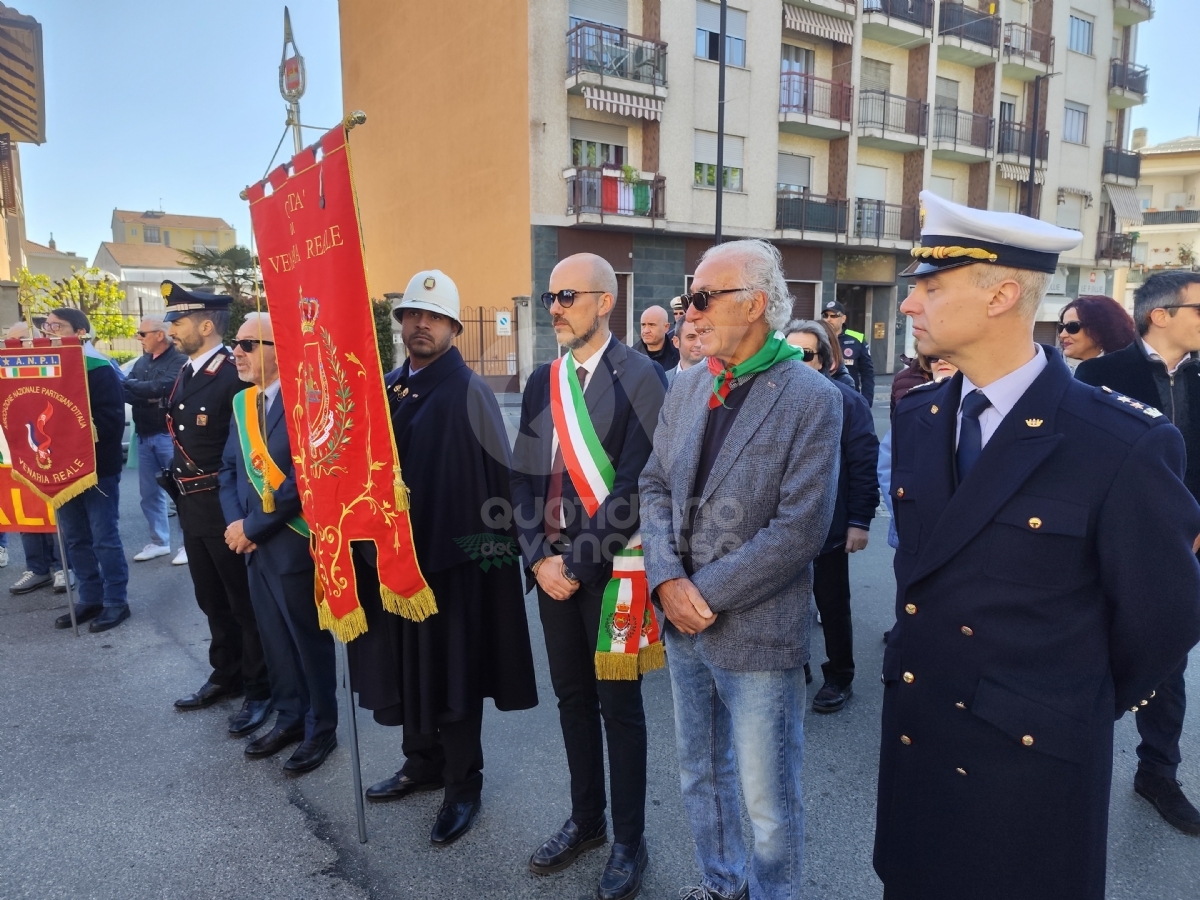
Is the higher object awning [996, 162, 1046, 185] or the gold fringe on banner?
awning [996, 162, 1046, 185]

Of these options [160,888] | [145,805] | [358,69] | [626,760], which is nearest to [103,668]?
[145,805]

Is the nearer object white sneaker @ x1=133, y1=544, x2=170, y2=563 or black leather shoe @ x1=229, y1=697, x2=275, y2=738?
black leather shoe @ x1=229, y1=697, x2=275, y2=738

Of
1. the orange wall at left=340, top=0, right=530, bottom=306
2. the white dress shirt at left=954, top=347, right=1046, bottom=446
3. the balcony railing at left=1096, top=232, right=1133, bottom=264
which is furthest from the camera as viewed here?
the balcony railing at left=1096, top=232, right=1133, bottom=264

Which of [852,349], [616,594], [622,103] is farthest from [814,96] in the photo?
[616,594]

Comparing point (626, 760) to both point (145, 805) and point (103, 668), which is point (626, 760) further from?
point (103, 668)

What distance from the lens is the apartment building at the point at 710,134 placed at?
1916cm

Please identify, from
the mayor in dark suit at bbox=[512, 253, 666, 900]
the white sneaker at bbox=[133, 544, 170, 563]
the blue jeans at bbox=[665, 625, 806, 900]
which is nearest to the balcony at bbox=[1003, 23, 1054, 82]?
the white sneaker at bbox=[133, 544, 170, 563]

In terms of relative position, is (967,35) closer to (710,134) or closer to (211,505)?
(710,134)

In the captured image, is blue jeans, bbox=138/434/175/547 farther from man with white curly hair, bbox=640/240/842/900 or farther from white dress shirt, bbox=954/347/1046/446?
white dress shirt, bbox=954/347/1046/446

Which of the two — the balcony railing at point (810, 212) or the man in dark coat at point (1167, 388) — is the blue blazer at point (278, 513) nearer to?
the man in dark coat at point (1167, 388)

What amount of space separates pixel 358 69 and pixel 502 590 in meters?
27.8

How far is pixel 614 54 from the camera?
62.1 ft

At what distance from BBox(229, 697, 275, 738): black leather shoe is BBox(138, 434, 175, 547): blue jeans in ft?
11.7

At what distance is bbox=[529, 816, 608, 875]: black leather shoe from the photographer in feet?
8.87
